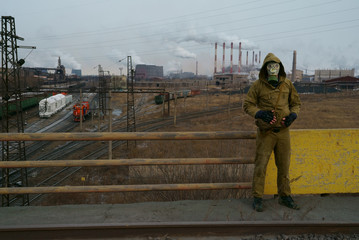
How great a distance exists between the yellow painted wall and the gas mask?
3.04ft

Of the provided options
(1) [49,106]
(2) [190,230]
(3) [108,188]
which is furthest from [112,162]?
(1) [49,106]

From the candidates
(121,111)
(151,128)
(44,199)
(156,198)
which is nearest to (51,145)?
(151,128)

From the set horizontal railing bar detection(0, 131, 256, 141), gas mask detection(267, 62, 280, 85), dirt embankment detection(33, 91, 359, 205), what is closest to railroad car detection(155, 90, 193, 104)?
dirt embankment detection(33, 91, 359, 205)

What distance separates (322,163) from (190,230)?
7.13 feet

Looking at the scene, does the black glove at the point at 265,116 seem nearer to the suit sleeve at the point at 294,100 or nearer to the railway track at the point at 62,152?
the suit sleeve at the point at 294,100

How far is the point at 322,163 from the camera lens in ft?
12.8

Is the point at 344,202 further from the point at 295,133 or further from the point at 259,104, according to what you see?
the point at 259,104

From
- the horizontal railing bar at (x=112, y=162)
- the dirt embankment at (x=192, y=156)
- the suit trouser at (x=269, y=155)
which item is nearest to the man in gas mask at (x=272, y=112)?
the suit trouser at (x=269, y=155)

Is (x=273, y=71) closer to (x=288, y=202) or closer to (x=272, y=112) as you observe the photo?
(x=272, y=112)

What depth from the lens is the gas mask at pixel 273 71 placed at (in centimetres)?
330

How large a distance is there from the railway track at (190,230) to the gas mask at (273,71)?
5.51 feet

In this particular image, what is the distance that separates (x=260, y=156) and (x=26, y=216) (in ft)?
9.74

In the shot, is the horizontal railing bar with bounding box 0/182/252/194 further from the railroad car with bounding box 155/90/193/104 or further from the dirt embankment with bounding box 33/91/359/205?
the railroad car with bounding box 155/90/193/104

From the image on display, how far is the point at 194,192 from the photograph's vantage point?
439cm
